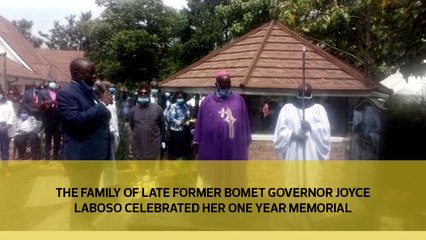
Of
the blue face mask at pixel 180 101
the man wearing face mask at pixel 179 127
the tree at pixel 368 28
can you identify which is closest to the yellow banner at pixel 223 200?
the man wearing face mask at pixel 179 127

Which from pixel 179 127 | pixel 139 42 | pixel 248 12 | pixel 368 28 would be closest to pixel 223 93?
pixel 179 127

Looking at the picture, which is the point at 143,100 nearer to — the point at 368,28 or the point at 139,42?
the point at 368,28

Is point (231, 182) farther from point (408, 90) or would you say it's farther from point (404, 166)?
point (408, 90)

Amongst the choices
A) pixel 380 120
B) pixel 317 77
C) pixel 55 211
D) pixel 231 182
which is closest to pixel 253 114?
pixel 317 77

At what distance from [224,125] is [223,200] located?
0.92m

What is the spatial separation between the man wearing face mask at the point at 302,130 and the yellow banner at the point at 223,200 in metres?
0.16

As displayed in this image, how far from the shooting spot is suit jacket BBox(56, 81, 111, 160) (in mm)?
4484

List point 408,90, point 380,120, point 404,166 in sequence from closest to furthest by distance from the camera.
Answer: point 380,120
point 404,166
point 408,90

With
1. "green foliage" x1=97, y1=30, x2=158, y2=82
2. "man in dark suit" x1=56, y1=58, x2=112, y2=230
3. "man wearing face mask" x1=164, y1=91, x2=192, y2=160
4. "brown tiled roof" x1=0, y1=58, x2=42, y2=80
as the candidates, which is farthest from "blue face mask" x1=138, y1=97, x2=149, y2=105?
"green foliage" x1=97, y1=30, x2=158, y2=82

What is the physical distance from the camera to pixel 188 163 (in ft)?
27.1

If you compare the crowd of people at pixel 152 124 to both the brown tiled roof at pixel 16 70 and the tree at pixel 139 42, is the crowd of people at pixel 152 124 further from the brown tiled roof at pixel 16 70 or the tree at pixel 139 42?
the tree at pixel 139 42

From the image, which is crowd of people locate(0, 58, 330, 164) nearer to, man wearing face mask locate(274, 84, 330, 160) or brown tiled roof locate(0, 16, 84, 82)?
man wearing face mask locate(274, 84, 330, 160)

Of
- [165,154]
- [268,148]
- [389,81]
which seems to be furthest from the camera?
[389,81]

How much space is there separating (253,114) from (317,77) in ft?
4.75
